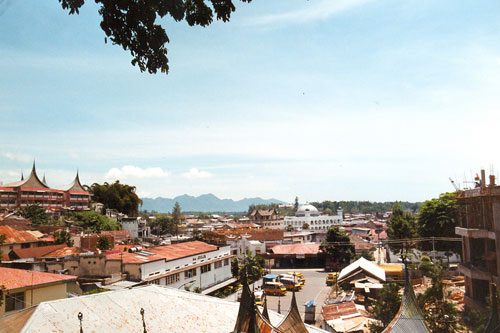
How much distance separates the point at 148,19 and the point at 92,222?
1820 inches

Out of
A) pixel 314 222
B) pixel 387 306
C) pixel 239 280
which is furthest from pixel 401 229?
pixel 314 222

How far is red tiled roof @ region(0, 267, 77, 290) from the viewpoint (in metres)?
12.6

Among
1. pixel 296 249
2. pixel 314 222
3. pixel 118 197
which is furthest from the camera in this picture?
pixel 314 222

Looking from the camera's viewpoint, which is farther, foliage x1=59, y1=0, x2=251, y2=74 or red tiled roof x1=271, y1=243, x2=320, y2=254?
red tiled roof x1=271, y1=243, x2=320, y2=254

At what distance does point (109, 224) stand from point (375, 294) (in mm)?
35698

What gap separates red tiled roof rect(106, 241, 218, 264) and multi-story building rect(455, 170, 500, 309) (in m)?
15.6

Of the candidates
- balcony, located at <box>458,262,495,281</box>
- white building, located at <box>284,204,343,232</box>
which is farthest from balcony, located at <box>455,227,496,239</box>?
white building, located at <box>284,204,343,232</box>

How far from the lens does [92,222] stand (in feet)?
150

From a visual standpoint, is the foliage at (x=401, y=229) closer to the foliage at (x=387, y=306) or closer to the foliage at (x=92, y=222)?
the foliage at (x=387, y=306)

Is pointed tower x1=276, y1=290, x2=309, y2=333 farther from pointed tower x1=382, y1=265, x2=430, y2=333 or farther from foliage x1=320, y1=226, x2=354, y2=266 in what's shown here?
foliage x1=320, y1=226, x2=354, y2=266

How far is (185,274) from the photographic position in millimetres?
22781

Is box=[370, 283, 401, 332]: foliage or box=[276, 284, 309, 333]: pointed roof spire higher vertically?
box=[276, 284, 309, 333]: pointed roof spire

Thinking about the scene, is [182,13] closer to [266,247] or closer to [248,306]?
[248,306]

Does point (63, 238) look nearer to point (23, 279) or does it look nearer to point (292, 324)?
point (23, 279)
